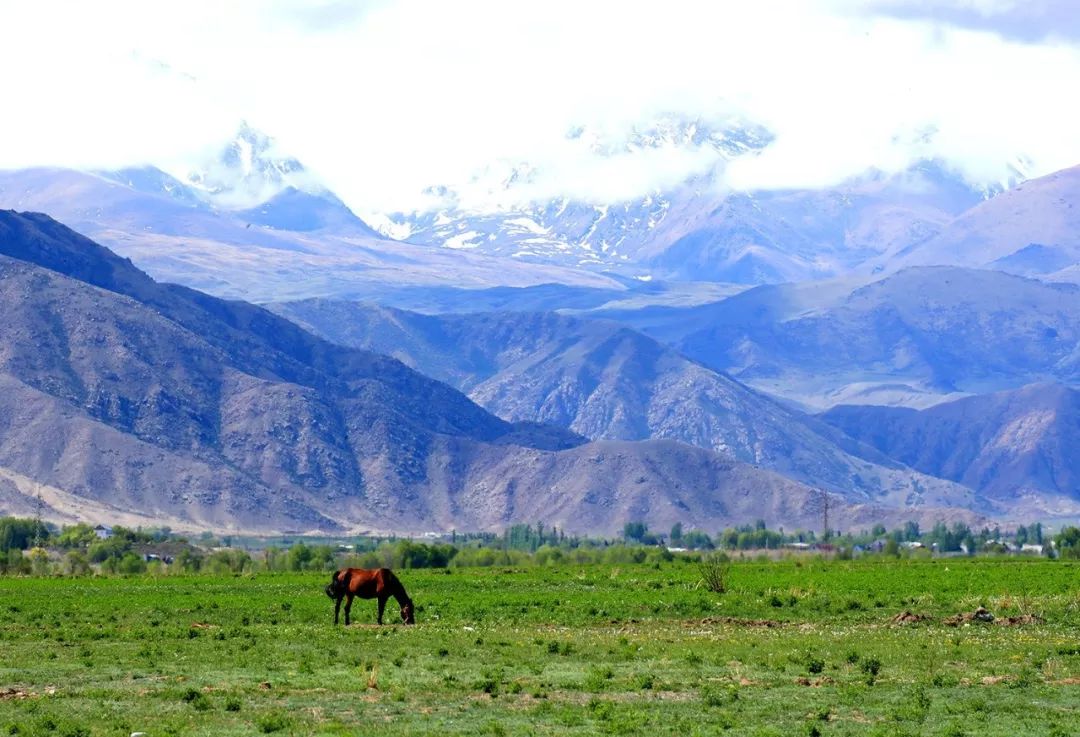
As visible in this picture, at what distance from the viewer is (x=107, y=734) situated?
120 ft

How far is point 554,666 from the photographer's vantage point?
1877 inches

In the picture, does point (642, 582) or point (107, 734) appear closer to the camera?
point (107, 734)

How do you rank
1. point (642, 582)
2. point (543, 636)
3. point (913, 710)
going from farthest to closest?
1. point (642, 582)
2. point (543, 636)
3. point (913, 710)

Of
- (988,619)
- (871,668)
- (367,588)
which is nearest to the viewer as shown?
(871,668)

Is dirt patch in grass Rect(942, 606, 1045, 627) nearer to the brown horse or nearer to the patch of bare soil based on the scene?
the patch of bare soil

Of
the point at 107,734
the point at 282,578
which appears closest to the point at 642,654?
the point at 107,734

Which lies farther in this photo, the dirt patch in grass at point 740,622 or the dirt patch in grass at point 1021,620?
the dirt patch in grass at point 740,622

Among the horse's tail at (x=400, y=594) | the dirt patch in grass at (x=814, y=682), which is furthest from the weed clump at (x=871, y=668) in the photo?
the horse's tail at (x=400, y=594)

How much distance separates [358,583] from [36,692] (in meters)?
18.3

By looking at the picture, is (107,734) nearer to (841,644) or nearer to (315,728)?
(315,728)

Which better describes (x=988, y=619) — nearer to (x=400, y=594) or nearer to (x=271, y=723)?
(x=400, y=594)

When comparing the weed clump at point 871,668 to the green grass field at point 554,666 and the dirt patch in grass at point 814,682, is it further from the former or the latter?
the dirt patch in grass at point 814,682

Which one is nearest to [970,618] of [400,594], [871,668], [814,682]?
[871,668]

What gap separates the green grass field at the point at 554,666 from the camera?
128 ft
